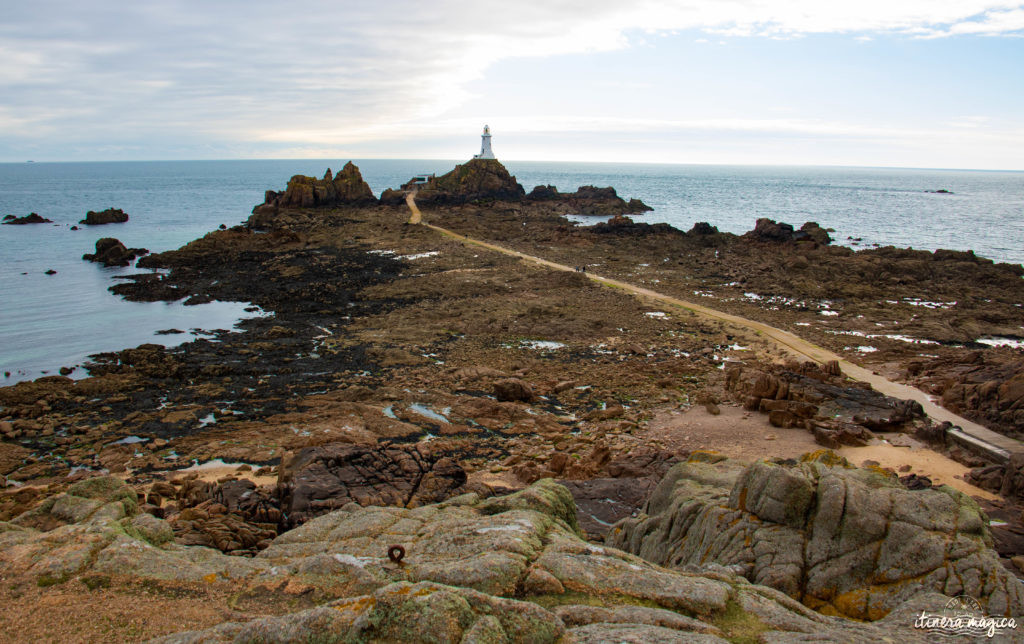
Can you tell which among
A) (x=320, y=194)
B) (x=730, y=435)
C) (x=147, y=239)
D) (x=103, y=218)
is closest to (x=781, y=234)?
(x=730, y=435)

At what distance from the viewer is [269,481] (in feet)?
48.2

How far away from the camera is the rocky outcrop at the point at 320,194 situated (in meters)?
74.5

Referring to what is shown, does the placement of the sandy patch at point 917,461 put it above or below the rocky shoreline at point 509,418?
below

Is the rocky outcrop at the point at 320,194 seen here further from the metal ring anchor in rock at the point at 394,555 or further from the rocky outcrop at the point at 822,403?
the metal ring anchor in rock at the point at 394,555

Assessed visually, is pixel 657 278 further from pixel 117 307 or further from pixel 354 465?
pixel 117 307

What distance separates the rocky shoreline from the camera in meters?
6.93

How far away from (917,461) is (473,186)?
77072 millimetres

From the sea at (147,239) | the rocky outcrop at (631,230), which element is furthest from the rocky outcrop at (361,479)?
the rocky outcrop at (631,230)

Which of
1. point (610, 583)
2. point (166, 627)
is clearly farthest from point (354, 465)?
point (610, 583)

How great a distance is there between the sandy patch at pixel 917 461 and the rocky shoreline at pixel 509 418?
0.19 m

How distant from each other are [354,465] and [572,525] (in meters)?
6.34

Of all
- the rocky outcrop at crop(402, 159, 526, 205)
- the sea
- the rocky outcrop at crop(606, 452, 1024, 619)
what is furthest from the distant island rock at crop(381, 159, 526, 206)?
the rocky outcrop at crop(606, 452, 1024, 619)

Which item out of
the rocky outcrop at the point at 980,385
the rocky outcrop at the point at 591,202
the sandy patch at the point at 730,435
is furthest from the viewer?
the rocky outcrop at the point at 591,202

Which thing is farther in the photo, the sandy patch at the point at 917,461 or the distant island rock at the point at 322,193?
the distant island rock at the point at 322,193
